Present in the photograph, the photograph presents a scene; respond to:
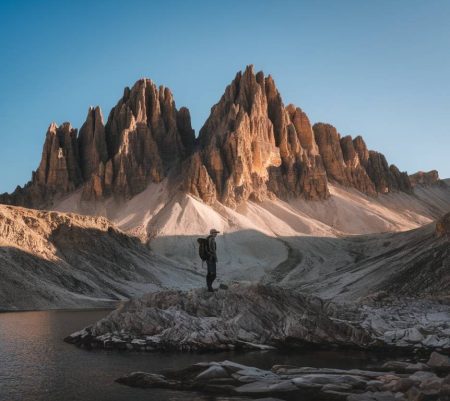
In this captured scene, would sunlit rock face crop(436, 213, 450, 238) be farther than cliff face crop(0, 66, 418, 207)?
No

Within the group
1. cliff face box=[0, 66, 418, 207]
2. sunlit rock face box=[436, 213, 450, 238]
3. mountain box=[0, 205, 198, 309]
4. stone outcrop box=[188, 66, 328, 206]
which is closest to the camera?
sunlit rock face box=[436, 213, 450, 238]

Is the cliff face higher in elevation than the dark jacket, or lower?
higher

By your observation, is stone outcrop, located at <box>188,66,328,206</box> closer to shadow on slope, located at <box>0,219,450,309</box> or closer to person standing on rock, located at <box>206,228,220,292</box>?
shadow on slope, located at <box>0,219,450,309</box>

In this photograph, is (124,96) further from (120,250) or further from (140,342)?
(140,342)

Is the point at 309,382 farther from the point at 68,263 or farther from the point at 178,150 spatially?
the point at 178,150

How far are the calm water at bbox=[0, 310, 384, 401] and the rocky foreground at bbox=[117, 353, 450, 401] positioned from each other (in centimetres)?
101

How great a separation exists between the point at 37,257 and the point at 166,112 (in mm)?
109647

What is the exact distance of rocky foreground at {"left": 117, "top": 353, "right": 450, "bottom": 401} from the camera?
56.5 ft

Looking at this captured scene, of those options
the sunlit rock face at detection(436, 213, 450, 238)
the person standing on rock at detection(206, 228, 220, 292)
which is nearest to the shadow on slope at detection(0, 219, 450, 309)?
the sunlit rock face at detection(436, 213, 450, 238)

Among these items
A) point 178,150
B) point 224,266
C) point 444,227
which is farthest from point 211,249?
point 178,150

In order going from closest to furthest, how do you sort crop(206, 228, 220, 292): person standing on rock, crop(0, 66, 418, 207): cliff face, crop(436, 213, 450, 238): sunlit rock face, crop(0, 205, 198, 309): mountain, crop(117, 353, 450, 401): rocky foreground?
crop(117, 353, 450, 401): rocky foreground
crop(206, 228, 220, 292): person standing on rock
crop(436, 213, 450, 238): sunlit rock face
crop(0, 205, 198, 309): mountain
crop(0, 66, 418, 207): cliff face

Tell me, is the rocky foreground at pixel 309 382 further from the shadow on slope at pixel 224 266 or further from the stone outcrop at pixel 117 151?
the stone outcrop at pixel 117 151

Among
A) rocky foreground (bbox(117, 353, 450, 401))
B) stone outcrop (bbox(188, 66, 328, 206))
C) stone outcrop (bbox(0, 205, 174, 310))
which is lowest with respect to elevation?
rocky foreground (bbox(117, 353, 450, 401))

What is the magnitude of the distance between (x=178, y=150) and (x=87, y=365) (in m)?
157
